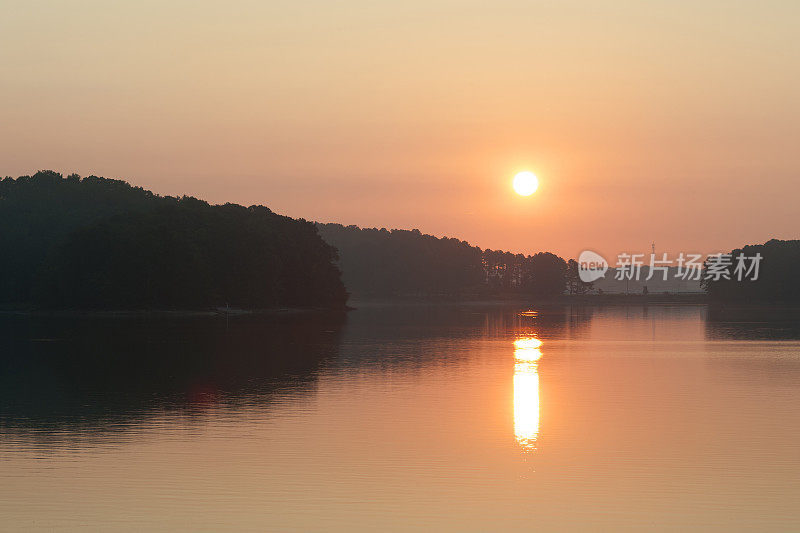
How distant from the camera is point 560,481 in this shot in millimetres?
24656

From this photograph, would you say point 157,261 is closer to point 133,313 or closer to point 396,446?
point 133,313

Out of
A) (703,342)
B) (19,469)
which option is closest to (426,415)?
(19,469)

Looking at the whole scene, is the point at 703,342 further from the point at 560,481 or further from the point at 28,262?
the point at 28,262

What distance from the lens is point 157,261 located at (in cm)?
16200

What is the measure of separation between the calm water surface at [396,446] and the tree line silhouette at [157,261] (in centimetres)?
10138

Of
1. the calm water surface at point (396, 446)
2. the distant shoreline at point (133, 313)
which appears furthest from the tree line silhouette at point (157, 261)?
the calm water surface at point (396, 446)

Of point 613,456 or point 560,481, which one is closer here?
point 560,481

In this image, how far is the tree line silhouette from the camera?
161 meters

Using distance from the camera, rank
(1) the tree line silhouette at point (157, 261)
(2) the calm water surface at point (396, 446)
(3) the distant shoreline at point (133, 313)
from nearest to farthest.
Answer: (2) the calm water surface at point (396, 446), (3) the distant shoreline at point (133, 313), (1) the tree line silhouette at point (157, 261)

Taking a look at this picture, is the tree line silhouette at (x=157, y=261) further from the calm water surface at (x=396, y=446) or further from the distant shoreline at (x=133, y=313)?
the calm water surface at (x=396, y=446)

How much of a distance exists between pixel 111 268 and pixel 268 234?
36.6 m

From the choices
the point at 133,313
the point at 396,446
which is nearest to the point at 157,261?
the point at 133,313

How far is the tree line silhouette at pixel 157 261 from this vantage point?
161m

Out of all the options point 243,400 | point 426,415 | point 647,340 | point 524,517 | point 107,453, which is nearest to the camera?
point 524,517
